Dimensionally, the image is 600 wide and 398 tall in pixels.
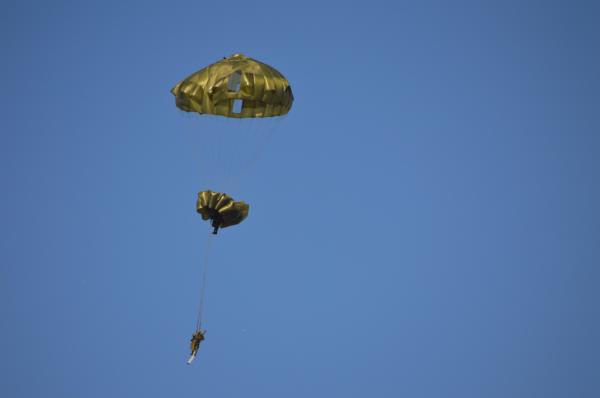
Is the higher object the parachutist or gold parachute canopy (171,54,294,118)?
gold parachute canopy (171,54,294,118)

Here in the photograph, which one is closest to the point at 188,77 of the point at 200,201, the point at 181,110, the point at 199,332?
the point at 181,110

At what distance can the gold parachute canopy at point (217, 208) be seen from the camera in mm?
44125

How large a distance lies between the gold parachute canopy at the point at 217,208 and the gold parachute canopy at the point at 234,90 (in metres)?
3.58

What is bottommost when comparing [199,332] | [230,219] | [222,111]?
[199,332]

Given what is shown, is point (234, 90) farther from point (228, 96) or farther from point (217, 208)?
point (217, 208)

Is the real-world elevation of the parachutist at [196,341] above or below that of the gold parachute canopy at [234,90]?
below

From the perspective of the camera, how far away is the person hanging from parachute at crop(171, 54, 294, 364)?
44.3m

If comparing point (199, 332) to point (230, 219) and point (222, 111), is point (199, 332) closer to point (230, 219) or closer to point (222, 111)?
point (230, 219)

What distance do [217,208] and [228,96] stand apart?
15.3ft

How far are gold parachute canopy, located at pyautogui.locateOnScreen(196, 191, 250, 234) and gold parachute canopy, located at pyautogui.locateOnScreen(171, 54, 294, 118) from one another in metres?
3.58

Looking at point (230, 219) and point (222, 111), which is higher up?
point (222, 111)

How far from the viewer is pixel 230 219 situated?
146 ft

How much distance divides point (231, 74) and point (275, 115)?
2849 mm

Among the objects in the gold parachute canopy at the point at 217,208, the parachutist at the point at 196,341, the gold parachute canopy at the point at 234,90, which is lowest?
the parachutist at the point at 196,341
